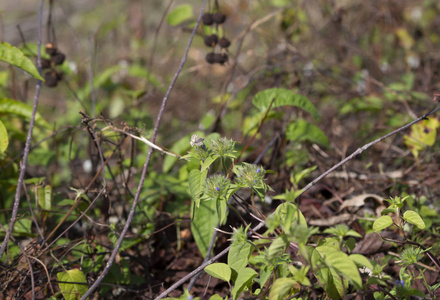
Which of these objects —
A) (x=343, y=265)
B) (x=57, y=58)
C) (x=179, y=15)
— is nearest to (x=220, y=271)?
(x=343, y=265)

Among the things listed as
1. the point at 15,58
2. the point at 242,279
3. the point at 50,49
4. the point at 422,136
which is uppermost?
the point at 15,58

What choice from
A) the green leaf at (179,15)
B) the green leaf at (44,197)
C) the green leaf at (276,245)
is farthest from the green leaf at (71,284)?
the green leaf at (179,15)

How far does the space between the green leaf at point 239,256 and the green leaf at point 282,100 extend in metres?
0.85

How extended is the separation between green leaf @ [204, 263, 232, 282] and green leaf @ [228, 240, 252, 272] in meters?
0.02

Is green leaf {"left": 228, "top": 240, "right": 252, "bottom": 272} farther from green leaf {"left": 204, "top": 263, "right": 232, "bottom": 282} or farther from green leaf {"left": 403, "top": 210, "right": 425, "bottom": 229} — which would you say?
green leaf {"left": 403, "top": 210, "right": 425, "bottom": 229}

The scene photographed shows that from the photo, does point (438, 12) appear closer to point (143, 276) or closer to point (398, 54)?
point (398, 54)

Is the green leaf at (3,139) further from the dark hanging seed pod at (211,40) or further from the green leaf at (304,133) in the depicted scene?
the green leaf at (304,133)

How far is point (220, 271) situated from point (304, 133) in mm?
981

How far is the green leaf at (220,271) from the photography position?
1.15 metres

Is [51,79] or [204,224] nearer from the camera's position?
[204,224]

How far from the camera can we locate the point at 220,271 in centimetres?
116

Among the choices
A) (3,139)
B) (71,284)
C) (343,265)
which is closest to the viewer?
(343,265)

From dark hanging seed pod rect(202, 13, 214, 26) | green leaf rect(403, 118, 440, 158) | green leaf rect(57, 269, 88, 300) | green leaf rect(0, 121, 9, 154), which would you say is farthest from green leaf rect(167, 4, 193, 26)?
green leaf rect(57, 269, 88, 300)

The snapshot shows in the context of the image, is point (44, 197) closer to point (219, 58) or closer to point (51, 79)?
point (51, 79)
